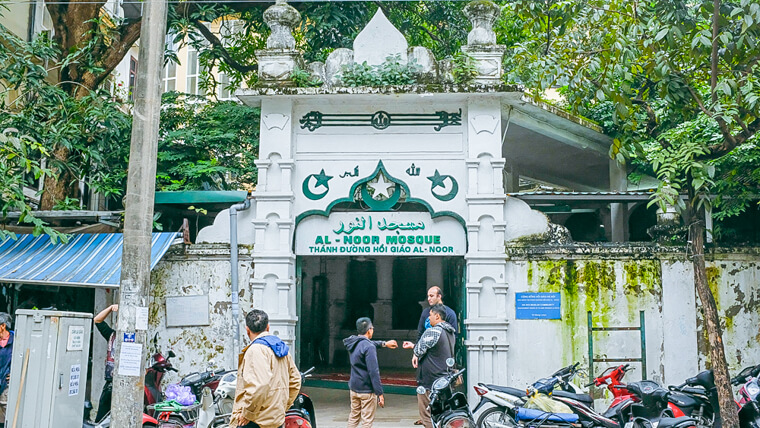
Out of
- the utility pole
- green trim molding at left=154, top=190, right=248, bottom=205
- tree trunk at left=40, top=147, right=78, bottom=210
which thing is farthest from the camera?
tree trunk at left=40, top=147, right=78, bottom=210

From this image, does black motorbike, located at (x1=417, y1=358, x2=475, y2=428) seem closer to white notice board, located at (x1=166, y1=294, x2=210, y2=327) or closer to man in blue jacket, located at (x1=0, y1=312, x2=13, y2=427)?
white notice board, located at (x1=166, y1=294, x2=210, y2=327)

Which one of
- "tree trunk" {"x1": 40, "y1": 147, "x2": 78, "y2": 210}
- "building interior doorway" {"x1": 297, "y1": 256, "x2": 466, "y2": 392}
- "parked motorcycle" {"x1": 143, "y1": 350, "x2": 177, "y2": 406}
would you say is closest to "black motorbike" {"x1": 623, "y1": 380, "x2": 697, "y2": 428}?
"parked motorcycle" {"x1": 143, "y1": 350, "x2": 177, "y2": 406}

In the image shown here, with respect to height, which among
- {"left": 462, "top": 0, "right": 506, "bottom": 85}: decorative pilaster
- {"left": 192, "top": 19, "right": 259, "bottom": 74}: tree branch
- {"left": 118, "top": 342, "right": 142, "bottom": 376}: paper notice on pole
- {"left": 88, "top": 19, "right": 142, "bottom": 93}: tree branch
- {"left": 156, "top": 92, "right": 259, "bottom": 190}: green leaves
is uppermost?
{"left": 192, "top": 19, "right": 259, "bottom": 74}: tree branch

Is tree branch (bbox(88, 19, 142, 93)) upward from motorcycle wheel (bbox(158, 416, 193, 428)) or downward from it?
upward

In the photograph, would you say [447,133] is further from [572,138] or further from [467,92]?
[572,138]

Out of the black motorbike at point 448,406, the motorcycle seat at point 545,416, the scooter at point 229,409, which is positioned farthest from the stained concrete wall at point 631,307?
the scooter at point 229,409

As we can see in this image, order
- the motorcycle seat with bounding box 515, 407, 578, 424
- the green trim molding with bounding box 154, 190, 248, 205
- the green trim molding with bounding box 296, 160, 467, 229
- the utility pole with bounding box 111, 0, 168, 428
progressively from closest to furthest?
the utility pole with bounding box 111, 0, 168, 428 < the motorcycle seat with bounding box 515, 407, 578, 424 < the green trim molding with bounding box 296, 160, 467, 229 < the green trim molding with bounding box 154, 190, 248, 205

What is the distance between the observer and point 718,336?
28.7 feet

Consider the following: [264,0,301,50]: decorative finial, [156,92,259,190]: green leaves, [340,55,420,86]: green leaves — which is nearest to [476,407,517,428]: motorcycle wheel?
[340,55,420,86]: green leaves

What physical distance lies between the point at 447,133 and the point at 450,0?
5.16 metres

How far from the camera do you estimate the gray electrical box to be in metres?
6.39

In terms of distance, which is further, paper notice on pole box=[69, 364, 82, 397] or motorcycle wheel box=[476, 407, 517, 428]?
motorcycle wheel box=[476, 407, 517, 428]

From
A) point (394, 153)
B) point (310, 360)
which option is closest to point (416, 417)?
point (394, 153)

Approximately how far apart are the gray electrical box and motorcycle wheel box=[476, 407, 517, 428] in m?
4.33
